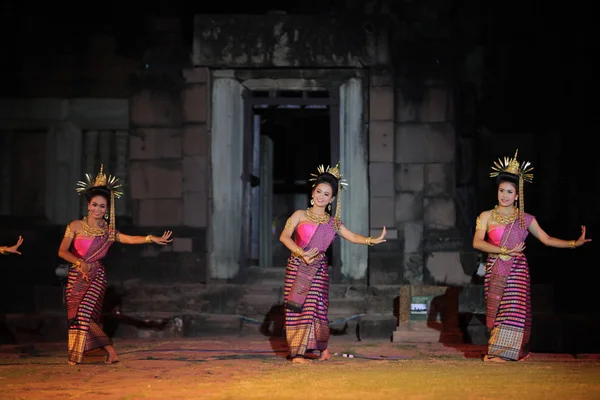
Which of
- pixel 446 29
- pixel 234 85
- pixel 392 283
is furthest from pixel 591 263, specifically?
pixel 234 85

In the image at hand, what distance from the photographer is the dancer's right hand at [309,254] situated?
7949 mm

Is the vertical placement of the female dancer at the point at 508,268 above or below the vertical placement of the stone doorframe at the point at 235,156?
below

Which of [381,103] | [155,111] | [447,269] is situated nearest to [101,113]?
[155,111]

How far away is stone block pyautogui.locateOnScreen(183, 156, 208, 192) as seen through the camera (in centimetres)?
1092

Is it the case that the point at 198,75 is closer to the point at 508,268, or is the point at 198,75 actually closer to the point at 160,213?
the point at 160,213

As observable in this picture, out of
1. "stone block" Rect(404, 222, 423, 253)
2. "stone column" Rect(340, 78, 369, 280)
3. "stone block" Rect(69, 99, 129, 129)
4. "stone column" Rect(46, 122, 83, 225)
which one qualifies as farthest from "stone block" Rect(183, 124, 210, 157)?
"stone block" Rect(404, 222, 423, 253)

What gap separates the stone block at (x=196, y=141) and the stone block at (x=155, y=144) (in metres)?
0.11

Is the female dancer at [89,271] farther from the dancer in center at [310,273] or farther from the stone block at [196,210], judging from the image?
the stone block at [196,210]

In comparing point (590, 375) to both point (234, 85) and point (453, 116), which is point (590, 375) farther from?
point (234, 85)

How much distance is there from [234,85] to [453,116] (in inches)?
106

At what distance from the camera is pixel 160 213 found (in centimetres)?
1098

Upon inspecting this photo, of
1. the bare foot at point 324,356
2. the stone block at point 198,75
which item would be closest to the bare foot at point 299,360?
the bare foot at point 324,356

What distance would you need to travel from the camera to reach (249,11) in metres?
11.0

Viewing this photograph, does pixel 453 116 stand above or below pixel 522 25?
below
